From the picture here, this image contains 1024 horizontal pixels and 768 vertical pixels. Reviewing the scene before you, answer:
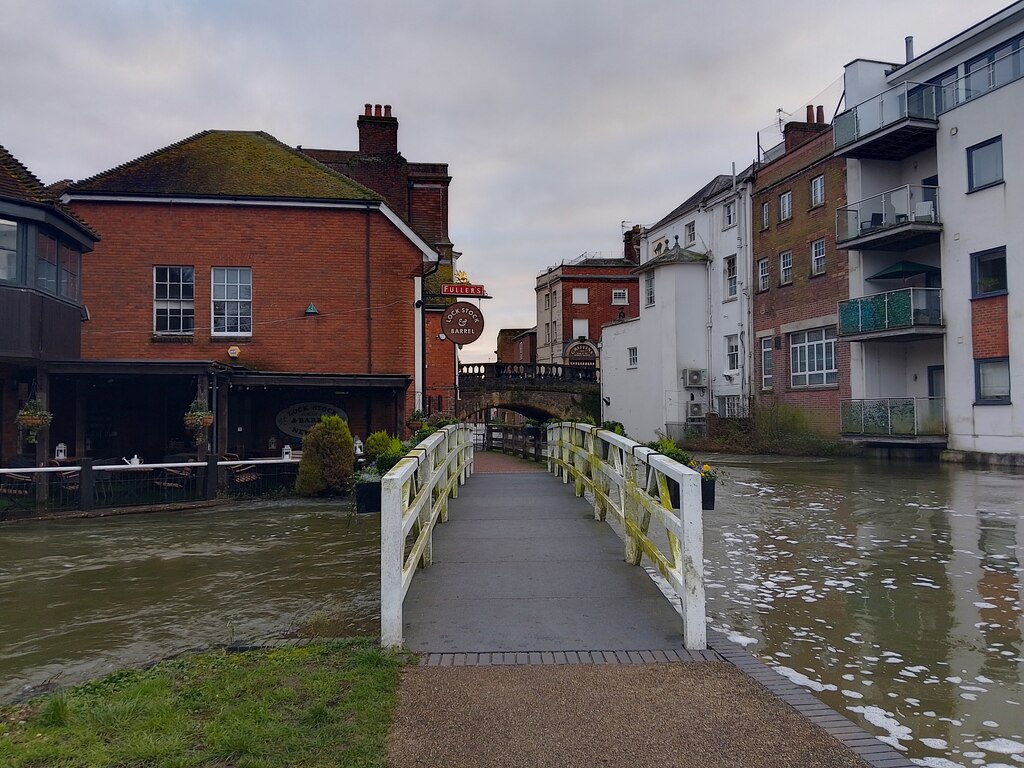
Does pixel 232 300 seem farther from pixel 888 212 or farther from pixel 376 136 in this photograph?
pixel 888 212

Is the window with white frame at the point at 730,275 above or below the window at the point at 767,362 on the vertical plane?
above

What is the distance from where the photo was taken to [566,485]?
12609 millimetres

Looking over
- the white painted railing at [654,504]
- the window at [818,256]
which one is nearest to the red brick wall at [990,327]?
the window at [818,256]

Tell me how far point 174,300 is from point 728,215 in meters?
23.8

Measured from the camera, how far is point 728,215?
110ft

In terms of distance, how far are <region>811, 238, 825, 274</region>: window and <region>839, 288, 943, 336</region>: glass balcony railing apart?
114 inches

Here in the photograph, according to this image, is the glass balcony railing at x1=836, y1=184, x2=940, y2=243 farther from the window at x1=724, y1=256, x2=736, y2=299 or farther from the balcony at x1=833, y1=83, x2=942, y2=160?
the window at x1=724, y1=256, x2=736, y2=299

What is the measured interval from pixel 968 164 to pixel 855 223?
3.86 meters

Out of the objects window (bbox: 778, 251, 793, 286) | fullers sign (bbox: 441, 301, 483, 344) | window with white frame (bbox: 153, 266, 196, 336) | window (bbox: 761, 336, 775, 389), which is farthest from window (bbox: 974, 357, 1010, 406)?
window with white frame (bbox: 153, 266, 196, 336)

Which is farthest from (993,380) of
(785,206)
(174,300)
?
(174,300)

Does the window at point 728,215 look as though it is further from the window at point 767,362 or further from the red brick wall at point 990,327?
the red brick wall at point 990,327

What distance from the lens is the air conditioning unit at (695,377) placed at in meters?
33.9

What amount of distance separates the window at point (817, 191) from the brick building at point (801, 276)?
4cm

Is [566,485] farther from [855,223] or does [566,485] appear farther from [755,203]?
[755,203]
